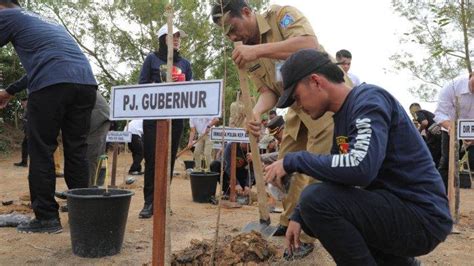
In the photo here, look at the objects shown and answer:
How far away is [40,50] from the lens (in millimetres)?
3320

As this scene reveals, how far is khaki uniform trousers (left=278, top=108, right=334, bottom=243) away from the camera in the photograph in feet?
9.36

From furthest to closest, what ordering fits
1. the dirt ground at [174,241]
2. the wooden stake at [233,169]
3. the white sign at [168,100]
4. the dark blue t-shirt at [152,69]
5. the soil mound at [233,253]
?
the wooden stake at [233,169], the dark blue t-shirt at [152,69], the dirt ground at [174,241], the soil mound at [233,253], the white sign at [168,100]

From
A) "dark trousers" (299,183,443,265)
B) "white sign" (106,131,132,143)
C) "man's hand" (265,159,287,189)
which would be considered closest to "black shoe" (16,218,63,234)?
"white sign" (106,131,132,143)

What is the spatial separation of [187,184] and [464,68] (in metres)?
10.3

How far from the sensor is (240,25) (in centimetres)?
294

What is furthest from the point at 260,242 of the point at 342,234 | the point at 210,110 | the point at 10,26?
the point at 10,26

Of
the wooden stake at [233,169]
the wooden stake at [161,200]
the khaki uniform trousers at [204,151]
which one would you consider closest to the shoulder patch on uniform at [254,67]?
the wooden stake at [161,200]

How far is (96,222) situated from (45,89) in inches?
45.4

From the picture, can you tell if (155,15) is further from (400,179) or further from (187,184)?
(400,179)

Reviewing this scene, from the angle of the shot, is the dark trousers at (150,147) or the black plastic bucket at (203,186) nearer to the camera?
the dark trousers at (150,147)

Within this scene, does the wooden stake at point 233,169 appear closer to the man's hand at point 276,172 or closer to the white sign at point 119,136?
the white sign at point 119,136

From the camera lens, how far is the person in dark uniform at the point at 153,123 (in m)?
4.06

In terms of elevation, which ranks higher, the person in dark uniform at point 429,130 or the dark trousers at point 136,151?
the person in dark uniform at point 429,130

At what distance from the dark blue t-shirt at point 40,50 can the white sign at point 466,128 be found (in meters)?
3.31
